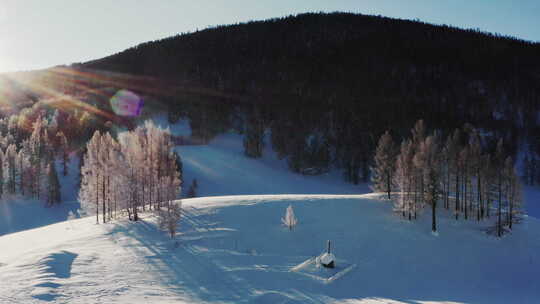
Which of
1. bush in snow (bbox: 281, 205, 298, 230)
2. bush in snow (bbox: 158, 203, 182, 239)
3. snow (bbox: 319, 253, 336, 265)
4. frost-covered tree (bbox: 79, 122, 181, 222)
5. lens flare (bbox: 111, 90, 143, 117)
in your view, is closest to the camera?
snow (bbox: 319, 253, 336, 265)

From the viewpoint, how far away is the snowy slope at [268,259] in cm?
1983

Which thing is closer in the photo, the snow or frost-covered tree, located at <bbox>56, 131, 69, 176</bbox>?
the snow

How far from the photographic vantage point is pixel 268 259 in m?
28.4

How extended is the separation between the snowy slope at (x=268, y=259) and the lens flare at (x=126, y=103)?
369ft

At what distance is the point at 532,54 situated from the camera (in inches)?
7111

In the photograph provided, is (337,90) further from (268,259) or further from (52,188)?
(268,259)

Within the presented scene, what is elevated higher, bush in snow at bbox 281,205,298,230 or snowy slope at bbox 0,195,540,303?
bush in snow at bbox 281,205,298,230

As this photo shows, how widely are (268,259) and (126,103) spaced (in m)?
146

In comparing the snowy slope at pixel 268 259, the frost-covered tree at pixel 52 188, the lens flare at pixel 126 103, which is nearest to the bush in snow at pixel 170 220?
the snowy slope at pixel 268 259

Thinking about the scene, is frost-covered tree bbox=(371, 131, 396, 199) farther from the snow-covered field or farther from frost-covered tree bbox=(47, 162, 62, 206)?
frost-covered tree bbox=(47, 162, 62, 206)

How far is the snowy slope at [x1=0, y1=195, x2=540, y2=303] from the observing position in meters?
19.8

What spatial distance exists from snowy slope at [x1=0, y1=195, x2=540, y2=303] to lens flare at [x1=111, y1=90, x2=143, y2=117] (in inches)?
4431

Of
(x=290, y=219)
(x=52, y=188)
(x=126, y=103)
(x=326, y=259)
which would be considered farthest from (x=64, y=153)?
(x=326, y=259)

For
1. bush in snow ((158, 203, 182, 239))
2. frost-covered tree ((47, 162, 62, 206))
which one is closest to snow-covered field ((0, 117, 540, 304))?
bush in snow ((158, 203, 182, 239))
